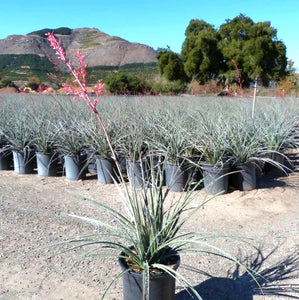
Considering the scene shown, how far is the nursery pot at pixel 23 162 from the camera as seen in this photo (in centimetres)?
555

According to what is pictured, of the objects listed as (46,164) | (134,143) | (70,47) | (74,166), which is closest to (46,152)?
(46,164)

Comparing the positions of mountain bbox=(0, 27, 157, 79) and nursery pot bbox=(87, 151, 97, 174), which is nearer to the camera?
nursery pot bbox=(87, 151, 97, 174)

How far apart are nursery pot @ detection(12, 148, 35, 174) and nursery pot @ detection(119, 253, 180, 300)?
12.4 ft

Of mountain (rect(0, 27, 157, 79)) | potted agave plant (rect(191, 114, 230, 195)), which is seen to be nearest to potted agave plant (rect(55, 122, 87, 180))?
potted agave plant (rect(191, 114, 230, 195))

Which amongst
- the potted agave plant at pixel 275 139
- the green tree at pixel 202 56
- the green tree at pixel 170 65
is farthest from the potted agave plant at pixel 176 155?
the green tree at pixel 170 65

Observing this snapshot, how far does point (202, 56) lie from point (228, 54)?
1868 mm

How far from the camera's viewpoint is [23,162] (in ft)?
18.2

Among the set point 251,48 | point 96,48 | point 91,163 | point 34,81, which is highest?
point 96,48

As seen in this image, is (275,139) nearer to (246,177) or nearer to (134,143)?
(246,177)

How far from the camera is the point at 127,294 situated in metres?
2.12

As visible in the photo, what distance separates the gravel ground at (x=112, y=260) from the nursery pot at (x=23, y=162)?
0.62m

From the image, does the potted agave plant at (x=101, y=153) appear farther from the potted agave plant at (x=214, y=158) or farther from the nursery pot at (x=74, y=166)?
the potted agave plant at (x=214, y=158)

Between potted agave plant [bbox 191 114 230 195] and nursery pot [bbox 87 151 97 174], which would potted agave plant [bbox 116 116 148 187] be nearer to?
nursery pot [bbox 87 151 97 174]

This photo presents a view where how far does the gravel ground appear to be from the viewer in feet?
8.25
